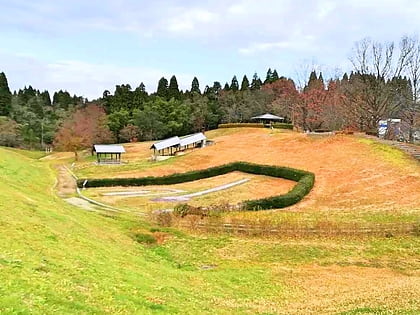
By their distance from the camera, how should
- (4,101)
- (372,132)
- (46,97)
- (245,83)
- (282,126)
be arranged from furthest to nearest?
(46,97) → (245,83) → (4,101) → (282,126) → (372,132)

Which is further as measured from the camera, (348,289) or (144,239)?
(144,239)

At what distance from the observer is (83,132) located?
7719cm

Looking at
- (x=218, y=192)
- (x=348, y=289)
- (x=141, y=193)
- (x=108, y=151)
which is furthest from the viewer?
(x=108, y=151)

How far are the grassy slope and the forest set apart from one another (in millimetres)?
39445

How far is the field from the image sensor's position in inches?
399

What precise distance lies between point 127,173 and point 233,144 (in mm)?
19695

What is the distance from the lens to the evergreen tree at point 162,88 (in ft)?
346

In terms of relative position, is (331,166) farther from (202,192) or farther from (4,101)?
(4,101)

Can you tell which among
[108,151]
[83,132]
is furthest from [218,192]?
[83,132]

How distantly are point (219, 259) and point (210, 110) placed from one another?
78.7 metres

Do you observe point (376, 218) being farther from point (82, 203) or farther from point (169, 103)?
point (169, 103)

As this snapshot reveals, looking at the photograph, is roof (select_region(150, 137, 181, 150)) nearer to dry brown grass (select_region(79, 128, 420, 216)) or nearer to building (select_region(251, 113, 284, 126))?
dry brown grass (select_region(79, 128, 420, 216))

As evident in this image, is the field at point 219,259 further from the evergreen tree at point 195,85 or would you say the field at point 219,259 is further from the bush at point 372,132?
the evergreen tree at point 195,85

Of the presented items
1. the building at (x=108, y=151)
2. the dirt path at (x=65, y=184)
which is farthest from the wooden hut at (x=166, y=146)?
the dirt path at (x=65, y=184)
